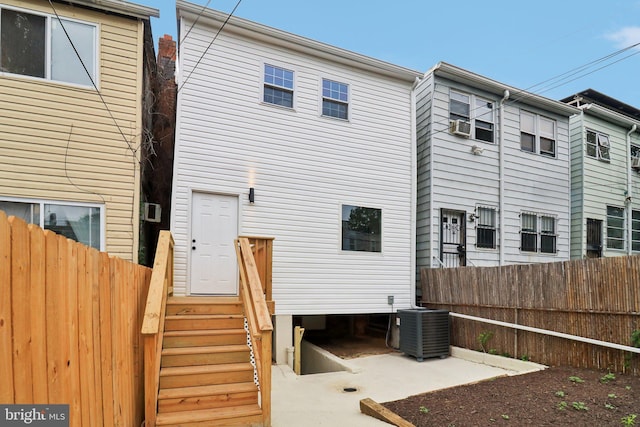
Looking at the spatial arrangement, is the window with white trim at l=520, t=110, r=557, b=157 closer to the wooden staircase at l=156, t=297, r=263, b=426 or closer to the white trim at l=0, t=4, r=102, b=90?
the wooden staircase at l=156, t=297, r=263, b=426

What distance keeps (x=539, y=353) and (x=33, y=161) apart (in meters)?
8.53

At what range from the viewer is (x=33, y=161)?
5793mm

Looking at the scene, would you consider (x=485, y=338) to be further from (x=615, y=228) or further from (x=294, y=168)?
(x=615, y=228)

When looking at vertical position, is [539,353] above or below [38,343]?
below

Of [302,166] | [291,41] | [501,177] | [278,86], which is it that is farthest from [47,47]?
[501,177]

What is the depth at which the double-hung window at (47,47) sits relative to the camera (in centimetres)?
575

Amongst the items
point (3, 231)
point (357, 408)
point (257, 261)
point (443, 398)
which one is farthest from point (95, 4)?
point (443, 398)

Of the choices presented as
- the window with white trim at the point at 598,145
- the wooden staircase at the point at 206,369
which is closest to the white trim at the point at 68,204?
the wooden staircase at the point at 206,369

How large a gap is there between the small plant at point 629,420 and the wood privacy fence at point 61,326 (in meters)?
4.45

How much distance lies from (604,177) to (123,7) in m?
13.8

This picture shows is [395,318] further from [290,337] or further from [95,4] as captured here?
[95,4]

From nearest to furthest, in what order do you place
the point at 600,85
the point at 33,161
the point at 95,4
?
1. the point at 33,161
2. the point at 95,4
3. the point at 600,85

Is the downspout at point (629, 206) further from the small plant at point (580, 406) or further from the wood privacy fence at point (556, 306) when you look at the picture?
the small plant at point (580, 406)

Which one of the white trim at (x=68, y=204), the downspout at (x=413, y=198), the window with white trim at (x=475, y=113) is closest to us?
the white trim at (x=68, y=204)
